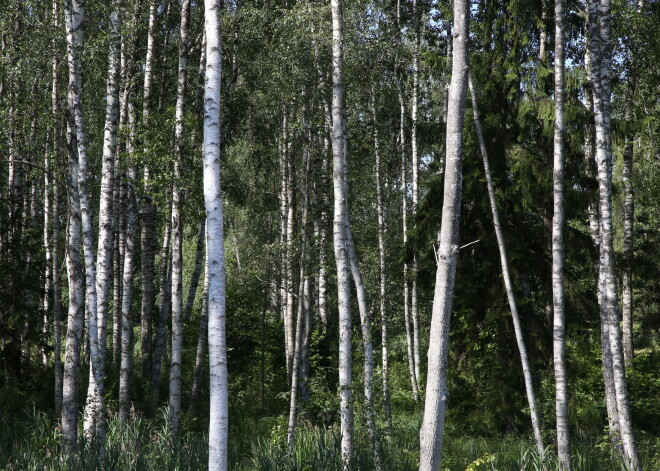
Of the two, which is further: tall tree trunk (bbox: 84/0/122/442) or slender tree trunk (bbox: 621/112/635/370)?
slender tree trunk (bbox: 621/112/635/370)

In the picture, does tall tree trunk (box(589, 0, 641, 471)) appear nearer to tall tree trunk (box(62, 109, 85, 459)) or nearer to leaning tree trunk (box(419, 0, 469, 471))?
leaning tree trunk (box(419, 0, 469, 471))

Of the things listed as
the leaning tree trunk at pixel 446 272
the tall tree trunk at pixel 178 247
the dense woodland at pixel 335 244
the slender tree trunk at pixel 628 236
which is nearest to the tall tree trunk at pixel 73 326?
the dense woodland at pixel 335 244

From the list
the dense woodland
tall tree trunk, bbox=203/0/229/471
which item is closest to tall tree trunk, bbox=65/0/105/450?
the dense woodland

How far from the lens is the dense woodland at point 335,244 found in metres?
8.47

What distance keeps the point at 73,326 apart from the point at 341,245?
3.55 meters

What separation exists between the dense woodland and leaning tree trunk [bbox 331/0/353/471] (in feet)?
0.14

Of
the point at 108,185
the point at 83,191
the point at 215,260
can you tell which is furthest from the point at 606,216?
the point at 83,191

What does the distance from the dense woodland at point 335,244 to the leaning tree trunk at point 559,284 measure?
0.04 meters

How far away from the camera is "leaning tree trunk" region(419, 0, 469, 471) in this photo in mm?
5953

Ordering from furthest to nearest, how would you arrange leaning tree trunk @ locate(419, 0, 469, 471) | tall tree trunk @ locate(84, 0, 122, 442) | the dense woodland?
tall tree trunk @ locate(84, 0, 122, 442)
the dense woodland
leaning tree trunk @ locate(419, 0, 469, 471)

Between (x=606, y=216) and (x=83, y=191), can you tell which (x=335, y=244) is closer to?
(x=83, y=191)

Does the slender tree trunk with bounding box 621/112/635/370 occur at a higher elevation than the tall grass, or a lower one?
higher

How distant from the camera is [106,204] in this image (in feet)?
30.3

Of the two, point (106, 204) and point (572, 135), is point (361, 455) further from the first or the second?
point (572, 135)
